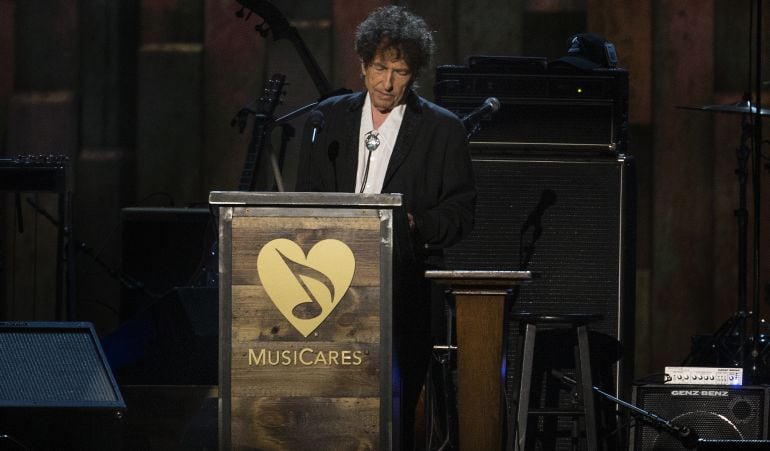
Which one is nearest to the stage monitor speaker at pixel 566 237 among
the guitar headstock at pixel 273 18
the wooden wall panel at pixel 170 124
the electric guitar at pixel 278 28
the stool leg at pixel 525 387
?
the stool leg at pixel 525 387

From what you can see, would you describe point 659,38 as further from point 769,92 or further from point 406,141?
point 406,141

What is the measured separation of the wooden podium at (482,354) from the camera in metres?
3.05

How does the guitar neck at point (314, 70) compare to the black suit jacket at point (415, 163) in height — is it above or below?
above

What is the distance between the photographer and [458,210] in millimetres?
3203

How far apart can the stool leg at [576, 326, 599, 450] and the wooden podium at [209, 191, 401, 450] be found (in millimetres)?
1525

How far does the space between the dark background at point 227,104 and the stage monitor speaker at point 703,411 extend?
1.86 metres

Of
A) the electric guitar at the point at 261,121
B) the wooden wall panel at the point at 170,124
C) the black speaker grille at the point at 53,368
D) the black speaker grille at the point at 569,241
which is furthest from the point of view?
the wooden wall panel at the point at 170,124

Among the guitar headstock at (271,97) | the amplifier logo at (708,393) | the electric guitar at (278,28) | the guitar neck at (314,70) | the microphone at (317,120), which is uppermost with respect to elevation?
the electric guitar at (278,28)

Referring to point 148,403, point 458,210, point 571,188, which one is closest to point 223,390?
point 458,210

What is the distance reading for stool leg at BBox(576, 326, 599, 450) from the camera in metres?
3.95

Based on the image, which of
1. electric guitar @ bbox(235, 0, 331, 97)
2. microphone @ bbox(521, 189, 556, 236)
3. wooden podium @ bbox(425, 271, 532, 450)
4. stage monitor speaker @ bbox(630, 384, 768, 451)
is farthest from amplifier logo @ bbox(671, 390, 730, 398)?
electric guitar @ bbox(235, 0, 331, 97)

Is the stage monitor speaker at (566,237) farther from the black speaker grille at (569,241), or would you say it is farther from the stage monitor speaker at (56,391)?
the stage monitor speaker at (56,391)

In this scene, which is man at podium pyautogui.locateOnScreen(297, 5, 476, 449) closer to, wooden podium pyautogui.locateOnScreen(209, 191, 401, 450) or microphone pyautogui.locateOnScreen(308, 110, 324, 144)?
microphone pyautogui.locateOnScreen(308, 110, 324, 144)

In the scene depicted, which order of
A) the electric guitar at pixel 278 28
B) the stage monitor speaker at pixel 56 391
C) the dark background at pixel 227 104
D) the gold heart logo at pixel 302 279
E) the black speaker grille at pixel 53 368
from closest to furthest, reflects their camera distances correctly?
the gold heart logo at pixel 302 279 → the stage monitor speaker at pixel 56 391 → the black speaker grille at pixel 53 368 → the electric guitar at pixel 278 28 → the dark background at pixel 227 104
